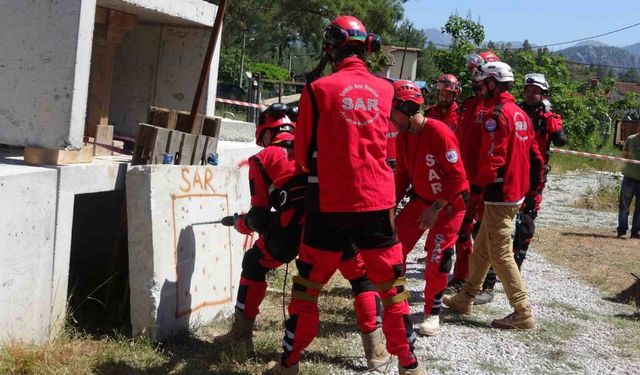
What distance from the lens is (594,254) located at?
33.6ft

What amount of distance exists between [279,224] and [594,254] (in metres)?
6.85

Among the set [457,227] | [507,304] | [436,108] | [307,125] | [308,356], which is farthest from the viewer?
[436,108]

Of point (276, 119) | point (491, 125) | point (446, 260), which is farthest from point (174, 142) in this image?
point (491, 125)

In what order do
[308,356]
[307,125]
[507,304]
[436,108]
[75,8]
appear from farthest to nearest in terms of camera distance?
[436,108], [507,304], [308,356], [75,8], [307,125]

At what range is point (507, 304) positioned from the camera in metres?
6.97

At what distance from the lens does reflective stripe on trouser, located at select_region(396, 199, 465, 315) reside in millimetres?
5645

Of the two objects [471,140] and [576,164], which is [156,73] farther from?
[576,164]

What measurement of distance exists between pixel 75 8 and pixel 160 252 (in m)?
1.59

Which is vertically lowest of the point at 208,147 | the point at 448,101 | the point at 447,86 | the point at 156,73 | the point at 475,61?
the point at 208,147

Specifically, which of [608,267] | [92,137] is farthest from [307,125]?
[608,267]

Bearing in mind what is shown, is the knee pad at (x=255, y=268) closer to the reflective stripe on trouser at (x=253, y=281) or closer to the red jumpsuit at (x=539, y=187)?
the reflective stripe on trouser at (x=253, y=281)

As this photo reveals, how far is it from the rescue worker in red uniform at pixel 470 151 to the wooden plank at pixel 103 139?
2.98 metres

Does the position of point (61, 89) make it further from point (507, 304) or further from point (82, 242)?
point (507, 304)

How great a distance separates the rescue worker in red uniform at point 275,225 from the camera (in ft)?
15.3
